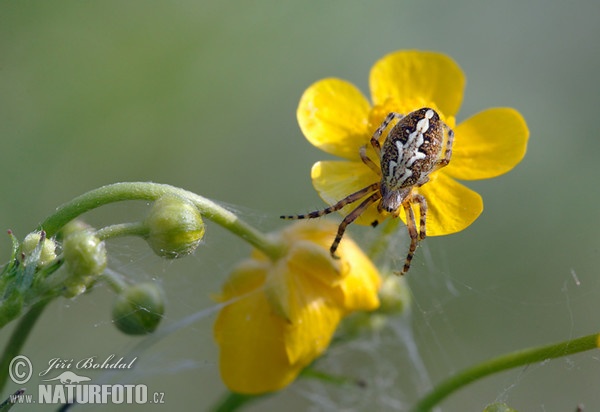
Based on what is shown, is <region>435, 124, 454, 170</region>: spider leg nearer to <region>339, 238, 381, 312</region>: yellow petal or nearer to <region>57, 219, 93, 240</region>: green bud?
<region>339, 238, 381, 312</region>: yellow petal

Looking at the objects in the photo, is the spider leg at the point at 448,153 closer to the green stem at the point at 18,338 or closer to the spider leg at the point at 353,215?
the spider leg at the point at 353,215

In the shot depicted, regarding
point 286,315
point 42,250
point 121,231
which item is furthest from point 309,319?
point 42,250

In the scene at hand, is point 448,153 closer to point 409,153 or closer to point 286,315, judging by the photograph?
point 409,153

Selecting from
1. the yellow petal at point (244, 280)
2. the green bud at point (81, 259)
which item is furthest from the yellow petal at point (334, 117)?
the green bud at point (81, 259)

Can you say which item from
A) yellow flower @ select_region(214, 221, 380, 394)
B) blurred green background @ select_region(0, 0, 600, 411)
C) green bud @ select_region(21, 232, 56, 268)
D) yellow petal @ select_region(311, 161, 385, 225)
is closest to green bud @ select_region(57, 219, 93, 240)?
green bud @ select_region(21, 232, 56, 268)

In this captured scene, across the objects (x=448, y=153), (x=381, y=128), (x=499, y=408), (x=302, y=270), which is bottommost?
(x=499, y=408)

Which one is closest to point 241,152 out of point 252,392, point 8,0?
point 8,0
